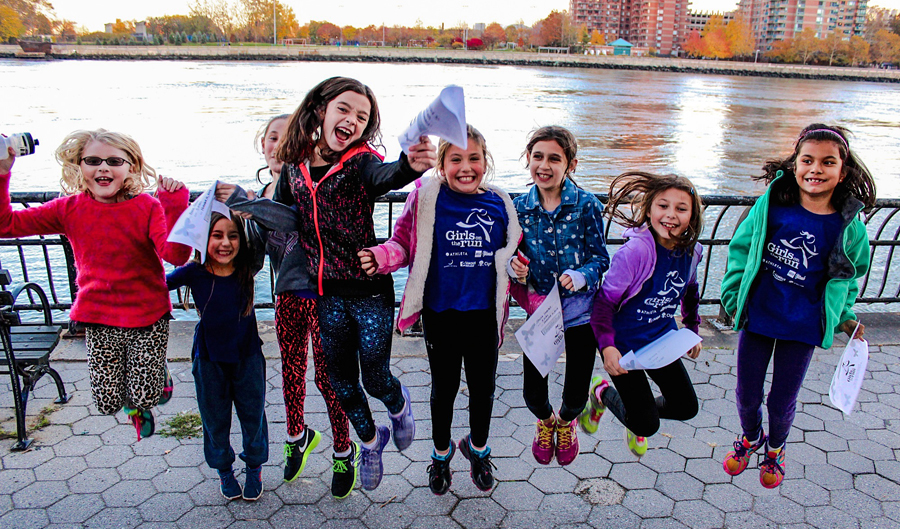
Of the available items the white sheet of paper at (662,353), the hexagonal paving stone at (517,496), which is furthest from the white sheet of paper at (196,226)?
the white sheet of paper at (662,353)

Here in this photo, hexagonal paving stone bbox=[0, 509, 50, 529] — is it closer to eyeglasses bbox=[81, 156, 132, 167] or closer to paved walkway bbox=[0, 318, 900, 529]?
paved walkway bbox=[0, 318, 900, 529]

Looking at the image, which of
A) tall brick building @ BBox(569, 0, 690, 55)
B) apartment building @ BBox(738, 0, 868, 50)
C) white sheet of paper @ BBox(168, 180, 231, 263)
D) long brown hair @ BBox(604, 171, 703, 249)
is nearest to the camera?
white sheet of paper @ BBox(168, 180, 231, 263)

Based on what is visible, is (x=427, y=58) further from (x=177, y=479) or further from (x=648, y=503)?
(x=648, y=503)

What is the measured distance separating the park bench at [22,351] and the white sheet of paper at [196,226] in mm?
1302

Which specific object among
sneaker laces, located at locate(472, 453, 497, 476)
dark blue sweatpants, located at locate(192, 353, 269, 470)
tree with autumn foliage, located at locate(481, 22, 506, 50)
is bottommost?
sneaker laces, located at locate(472, 453, 497, 476)

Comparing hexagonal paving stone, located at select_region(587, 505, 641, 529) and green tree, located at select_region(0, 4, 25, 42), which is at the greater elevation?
green tree, located at select_region(0, 4, 25, 42)

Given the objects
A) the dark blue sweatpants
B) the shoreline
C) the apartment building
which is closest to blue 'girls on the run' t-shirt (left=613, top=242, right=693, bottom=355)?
the dark blue sweatpants

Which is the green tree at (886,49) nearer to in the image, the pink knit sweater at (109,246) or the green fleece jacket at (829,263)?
the green fleece jacket at (829,263)

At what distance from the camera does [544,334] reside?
118 inches

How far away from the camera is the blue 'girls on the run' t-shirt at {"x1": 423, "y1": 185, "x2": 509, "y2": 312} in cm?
281

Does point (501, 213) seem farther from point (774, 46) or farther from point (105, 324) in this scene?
point (774, 46)

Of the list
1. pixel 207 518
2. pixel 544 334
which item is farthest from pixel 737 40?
pixel 207 518

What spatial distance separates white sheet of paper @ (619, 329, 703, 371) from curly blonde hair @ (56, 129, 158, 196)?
2410 mm

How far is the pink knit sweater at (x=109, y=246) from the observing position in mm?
2842
